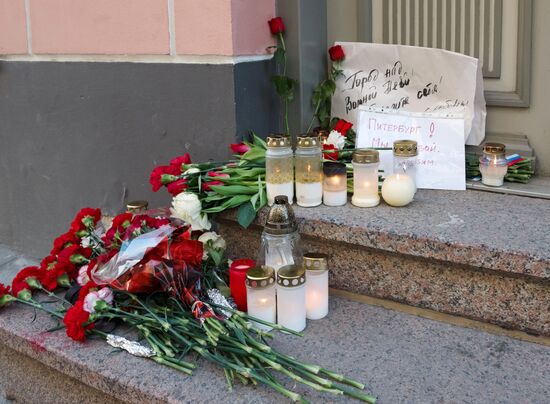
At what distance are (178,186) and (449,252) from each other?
0.89 metres

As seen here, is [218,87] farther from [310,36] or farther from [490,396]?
[490,396]

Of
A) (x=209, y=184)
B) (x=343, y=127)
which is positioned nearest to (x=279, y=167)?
(x=209, y=184)

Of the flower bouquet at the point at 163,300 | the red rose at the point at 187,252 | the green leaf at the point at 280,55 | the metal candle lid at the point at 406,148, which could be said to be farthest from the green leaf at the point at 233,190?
the green leaf at the point at 280,55

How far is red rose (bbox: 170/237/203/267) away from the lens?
1895 millimetres

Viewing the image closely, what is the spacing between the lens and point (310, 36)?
99.6 inches

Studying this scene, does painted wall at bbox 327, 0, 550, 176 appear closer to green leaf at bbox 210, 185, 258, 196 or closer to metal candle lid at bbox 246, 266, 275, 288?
green leaf at bbox 210, 185, 258, 196

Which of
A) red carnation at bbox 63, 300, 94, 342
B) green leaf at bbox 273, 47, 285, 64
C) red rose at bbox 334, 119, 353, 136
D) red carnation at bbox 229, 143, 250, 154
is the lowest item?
A: red carnation at bbox 63, 300, 94, 342

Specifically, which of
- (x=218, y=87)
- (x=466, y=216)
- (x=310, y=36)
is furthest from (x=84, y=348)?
(x=310, y=36)

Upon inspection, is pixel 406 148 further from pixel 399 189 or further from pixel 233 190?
pixel 233 190

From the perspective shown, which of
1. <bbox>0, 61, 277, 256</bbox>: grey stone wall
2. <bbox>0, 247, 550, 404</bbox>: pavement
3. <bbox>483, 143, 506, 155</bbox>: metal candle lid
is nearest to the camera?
<bbox>0, 247, 550, 404</bbox>: pavement

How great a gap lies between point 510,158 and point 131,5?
4.83 ft

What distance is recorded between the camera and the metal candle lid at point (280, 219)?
6.16ft

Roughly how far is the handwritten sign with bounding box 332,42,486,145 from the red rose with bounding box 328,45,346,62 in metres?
0.03

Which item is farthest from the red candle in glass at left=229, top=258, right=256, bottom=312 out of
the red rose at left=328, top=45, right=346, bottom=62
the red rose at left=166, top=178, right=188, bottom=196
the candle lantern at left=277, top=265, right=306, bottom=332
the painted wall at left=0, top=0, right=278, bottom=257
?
the red rose at left=328, top=45, right=346, bottom=62
